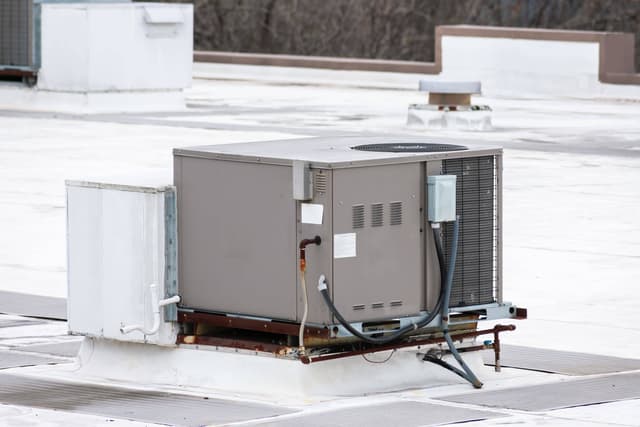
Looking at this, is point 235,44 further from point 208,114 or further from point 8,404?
point 8,404

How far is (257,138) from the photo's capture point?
24953 mm

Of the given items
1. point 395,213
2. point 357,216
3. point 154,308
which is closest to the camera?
point 357,216

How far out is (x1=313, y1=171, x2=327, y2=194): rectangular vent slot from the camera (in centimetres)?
893

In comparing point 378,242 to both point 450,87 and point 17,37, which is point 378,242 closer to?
point 450,87

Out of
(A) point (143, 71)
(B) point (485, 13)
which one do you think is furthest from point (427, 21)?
(A) point (143, 71)

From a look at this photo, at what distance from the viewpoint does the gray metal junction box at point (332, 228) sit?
8984 mm

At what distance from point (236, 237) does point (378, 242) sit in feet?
2.49

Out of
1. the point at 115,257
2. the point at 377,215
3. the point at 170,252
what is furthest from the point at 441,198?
the point at 115,257

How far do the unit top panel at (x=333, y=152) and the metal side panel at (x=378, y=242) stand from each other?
0.18ft

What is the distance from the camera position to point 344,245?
353 inches

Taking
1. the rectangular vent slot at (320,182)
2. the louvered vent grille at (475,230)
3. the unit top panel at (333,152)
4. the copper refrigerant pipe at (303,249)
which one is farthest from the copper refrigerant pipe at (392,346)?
the unit top panel at (333,152)

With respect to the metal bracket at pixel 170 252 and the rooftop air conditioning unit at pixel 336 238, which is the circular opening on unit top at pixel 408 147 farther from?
the metal bracket at pixel 170 252

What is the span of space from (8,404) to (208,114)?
21.2 meters

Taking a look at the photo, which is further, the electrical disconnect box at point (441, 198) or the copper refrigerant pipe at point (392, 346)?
the electrical disconnect box at point (441, 198)
